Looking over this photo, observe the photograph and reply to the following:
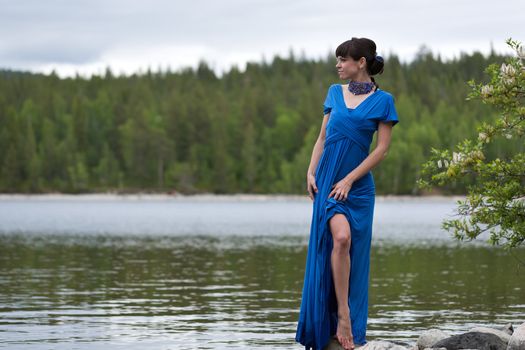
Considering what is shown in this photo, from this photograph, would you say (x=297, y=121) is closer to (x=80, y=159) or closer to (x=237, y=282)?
(x=80, y=159)

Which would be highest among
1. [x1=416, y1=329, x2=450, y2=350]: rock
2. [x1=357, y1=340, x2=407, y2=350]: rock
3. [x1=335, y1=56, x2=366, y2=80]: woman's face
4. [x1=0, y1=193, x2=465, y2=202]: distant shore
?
[x1=335, y1=56, x2=366, y2=80]: woman's face

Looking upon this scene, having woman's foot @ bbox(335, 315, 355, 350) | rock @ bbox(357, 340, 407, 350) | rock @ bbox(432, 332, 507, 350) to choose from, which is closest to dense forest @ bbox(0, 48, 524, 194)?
rock @ bbox(432, 332, 507, 350)

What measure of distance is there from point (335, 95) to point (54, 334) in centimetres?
632

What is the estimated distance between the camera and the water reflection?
13.7 m

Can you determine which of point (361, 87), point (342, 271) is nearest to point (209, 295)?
point (342, 271)

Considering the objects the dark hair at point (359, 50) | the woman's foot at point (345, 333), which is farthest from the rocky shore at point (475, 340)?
the dark hair at point (359, 50)

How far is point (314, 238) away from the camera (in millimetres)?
8688

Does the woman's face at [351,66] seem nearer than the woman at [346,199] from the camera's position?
No

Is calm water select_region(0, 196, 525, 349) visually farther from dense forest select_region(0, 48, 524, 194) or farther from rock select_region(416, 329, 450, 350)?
dense forest select_region(0, 48, 524, 194)

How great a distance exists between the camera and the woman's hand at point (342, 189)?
8531mm

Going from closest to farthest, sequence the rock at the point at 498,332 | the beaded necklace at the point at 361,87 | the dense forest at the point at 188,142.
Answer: the beaded necklace at the point at 361,87, the rock at the point at 498,332, the dense forest at the point at 188,142

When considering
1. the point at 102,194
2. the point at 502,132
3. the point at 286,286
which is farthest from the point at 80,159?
the point at 502,132

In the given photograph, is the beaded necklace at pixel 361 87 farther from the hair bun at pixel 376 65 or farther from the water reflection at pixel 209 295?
the water reflection at pixel 209 295

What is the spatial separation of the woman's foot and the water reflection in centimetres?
404
